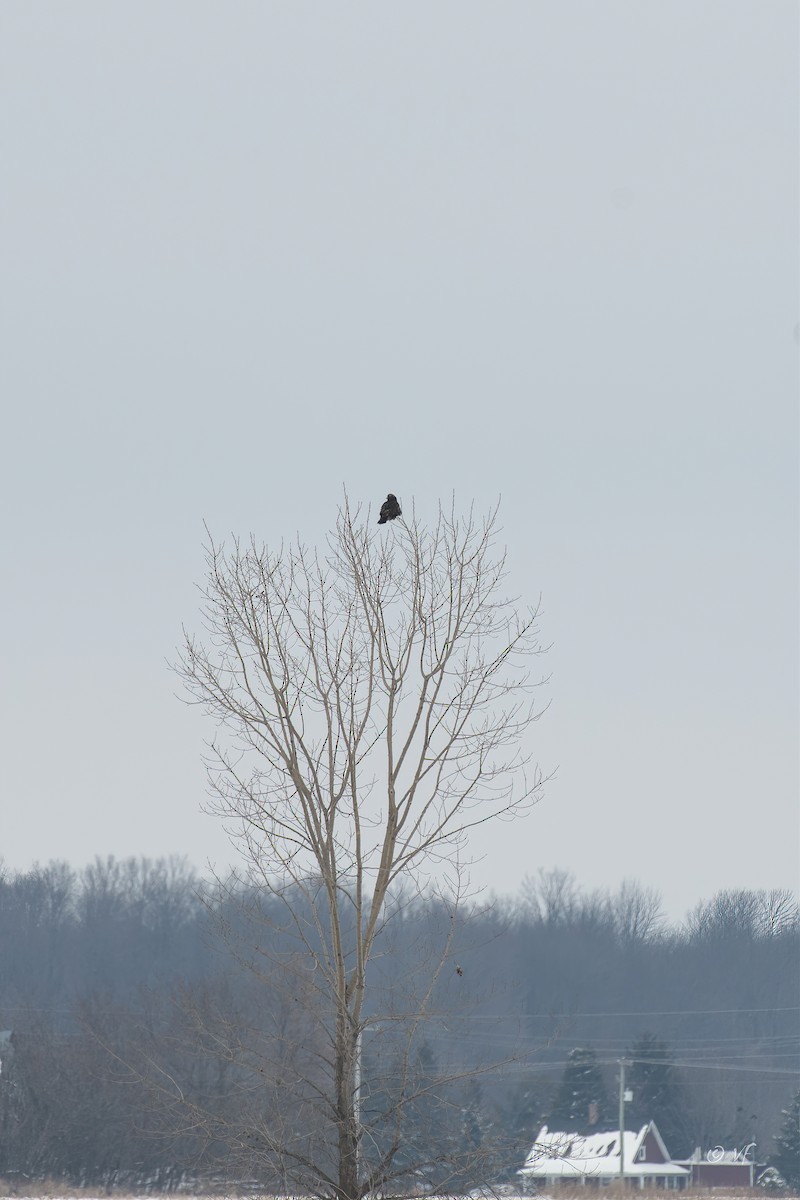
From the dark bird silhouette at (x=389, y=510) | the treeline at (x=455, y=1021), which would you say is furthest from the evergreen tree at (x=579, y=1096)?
the dark bird silhouette at (x=389, y=510)

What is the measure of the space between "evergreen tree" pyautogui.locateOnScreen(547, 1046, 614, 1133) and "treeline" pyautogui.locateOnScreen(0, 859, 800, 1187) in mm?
89

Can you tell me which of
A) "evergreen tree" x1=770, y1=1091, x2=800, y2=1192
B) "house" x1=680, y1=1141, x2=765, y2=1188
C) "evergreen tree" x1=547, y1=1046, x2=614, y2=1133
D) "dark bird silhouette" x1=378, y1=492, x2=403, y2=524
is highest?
"dark bird silhouette" x1=378, y1=492, x2=403, y2=524

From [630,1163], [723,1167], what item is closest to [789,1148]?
[723,1167]

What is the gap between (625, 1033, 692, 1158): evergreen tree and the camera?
216 ft

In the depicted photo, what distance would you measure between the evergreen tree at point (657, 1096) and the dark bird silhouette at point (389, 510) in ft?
185

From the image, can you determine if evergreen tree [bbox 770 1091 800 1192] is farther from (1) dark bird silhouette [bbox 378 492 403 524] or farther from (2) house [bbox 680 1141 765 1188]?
(1) dark bird silhouette [bbox 378 492 403 524]

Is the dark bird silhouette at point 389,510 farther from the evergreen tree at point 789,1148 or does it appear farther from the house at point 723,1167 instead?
the house at point 723,1167

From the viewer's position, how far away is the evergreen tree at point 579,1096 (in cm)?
6069

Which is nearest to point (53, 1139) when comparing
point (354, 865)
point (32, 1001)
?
point (32, 1001)

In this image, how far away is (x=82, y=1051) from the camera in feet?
156

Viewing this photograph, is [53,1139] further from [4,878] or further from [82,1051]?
[4,878]

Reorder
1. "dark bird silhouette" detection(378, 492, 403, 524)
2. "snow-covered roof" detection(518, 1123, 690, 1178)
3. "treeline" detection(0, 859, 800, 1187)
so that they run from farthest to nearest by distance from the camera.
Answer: "snow-covered roof" detection(518, 1123, 690, 1178) < "treeline" detection(0, 859, 800, 1187) < "dark bird silhouette" detection(378, 492, 403, 524)

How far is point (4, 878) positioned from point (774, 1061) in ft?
146

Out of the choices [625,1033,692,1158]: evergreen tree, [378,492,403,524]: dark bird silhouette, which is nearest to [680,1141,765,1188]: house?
[625,1033,692,1158]: evergreen tree
